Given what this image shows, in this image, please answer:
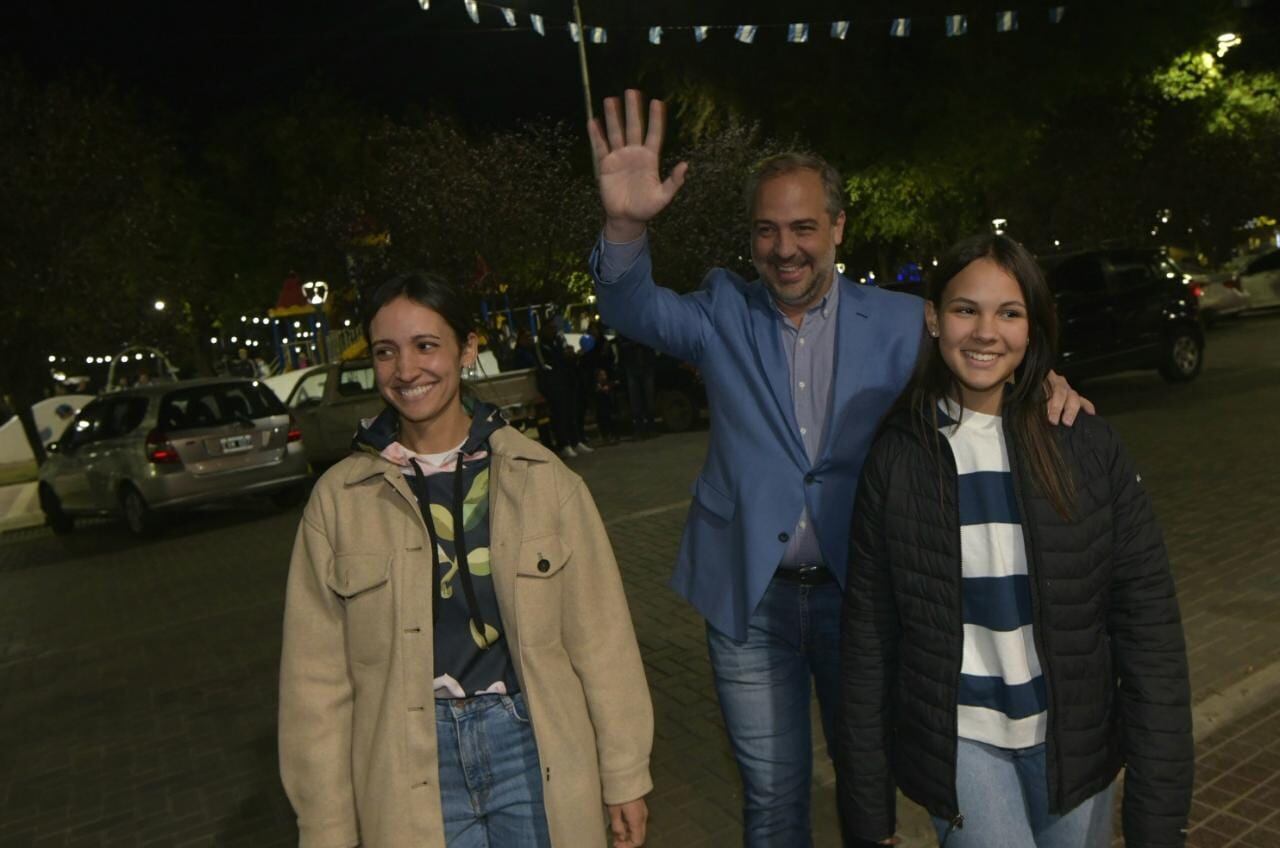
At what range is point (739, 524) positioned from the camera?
270 centimetres

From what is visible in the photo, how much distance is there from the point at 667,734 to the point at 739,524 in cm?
223

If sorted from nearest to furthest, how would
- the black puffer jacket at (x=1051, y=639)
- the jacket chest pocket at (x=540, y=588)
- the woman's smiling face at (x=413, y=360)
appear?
the black puffer jacket at (x=1051, y=639) < the jacket chest pocket at (x=540, y=588) < the woman's smiling face at (x=413, y=360)

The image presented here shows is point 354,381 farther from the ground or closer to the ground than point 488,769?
farther from the ground

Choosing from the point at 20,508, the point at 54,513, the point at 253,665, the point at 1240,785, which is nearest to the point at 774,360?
the point at 1240,785

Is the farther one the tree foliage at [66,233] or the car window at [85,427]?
the tree foliage at [66,233]

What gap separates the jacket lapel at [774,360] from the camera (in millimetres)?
2664

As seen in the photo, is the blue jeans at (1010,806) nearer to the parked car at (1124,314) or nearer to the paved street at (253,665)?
the paved street at (253,665)

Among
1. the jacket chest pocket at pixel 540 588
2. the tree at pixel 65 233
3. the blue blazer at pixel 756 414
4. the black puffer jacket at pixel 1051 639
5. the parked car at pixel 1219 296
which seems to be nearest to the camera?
the black puffer jacket at pixel 1051 639

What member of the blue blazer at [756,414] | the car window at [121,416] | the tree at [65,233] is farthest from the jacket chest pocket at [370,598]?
the tree at [65,233]

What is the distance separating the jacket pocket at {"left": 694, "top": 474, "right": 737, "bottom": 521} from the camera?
2.73m

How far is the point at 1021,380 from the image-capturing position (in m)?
2.18

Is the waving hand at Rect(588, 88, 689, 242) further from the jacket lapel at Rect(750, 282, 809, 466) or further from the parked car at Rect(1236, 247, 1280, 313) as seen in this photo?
the parked car at Rect(1236, 247, 1280, 313)

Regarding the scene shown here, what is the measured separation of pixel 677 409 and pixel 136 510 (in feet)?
24.4

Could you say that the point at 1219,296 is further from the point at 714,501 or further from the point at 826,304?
the point at 714,501
